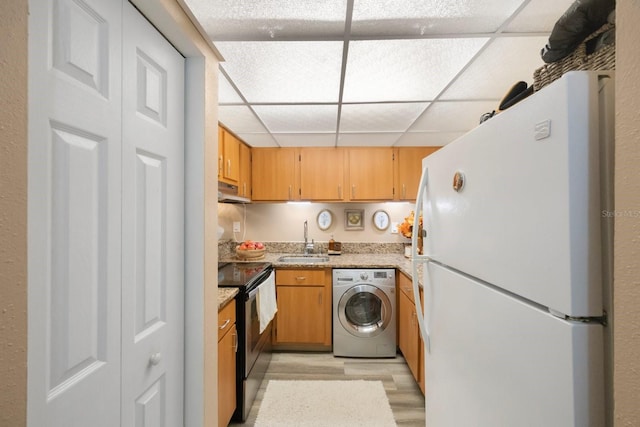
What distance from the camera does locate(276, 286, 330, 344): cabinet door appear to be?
9.71 feet

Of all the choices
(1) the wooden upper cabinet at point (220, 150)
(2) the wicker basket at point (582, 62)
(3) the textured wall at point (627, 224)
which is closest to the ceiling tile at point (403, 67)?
(2) the wicker basket at point (582, 62)

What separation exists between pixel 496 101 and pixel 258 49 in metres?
1.72

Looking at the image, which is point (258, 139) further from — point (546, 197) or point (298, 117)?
point (546, 197)

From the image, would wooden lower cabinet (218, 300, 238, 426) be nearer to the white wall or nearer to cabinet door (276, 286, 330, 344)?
cabinet door (276, 286, 330, 344)

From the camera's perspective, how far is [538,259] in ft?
2.02

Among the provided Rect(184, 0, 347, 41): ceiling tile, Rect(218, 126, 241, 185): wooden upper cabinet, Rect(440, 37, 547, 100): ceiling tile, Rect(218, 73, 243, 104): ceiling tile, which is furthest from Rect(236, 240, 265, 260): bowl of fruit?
Rect(440, 37, 547, 100): ceiling tile

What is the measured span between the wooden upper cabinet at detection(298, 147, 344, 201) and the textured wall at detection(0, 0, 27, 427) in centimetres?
297

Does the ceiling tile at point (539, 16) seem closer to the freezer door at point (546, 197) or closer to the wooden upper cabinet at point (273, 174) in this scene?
the freezer door at point (546, 197)

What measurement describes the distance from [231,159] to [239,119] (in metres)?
0.48

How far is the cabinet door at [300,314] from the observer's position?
2959 mm

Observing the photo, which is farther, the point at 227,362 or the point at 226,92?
the point at 226,92

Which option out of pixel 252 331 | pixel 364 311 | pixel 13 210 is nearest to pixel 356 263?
pixel 364 311

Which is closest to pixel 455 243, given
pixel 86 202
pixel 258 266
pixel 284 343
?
pixel 86 202

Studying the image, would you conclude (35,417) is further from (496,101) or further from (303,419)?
(496,101)
